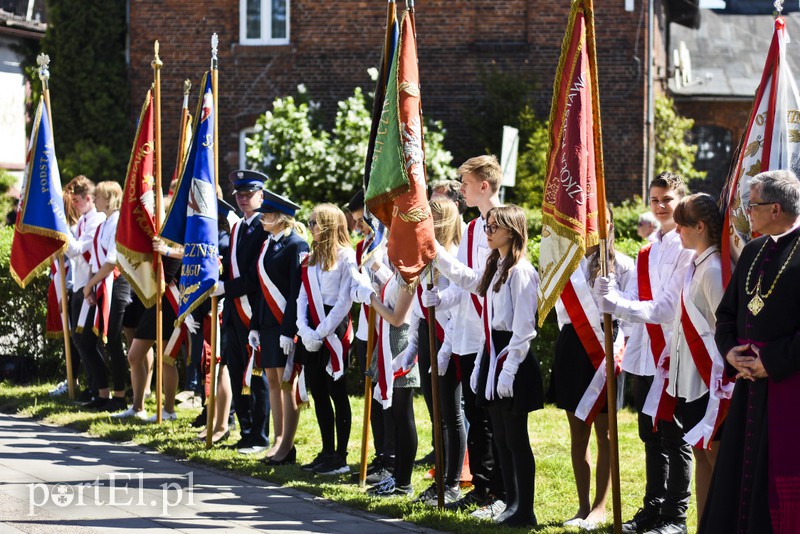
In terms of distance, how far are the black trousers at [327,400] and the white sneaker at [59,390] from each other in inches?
187

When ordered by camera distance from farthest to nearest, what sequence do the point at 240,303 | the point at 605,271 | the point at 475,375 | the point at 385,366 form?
the point at 240,303, the point at 385,366, the point at 475,375, the point at 605,271

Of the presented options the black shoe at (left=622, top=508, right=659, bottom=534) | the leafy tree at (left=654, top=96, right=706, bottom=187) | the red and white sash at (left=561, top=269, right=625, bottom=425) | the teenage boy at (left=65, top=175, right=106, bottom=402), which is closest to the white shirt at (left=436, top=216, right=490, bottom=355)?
the red and white sash at (left=561, top=269, right=625, bottom=425)

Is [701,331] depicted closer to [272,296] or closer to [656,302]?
[656,302]

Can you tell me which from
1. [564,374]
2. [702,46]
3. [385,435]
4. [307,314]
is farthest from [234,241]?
[702,46]

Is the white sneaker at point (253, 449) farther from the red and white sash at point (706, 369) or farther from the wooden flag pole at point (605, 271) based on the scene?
the red and white sash at point (706, 369)

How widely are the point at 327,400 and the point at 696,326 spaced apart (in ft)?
11.7

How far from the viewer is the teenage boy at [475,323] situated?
311 inches

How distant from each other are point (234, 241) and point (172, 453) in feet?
5.83

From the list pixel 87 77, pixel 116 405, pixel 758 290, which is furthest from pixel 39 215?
pixel 87 77

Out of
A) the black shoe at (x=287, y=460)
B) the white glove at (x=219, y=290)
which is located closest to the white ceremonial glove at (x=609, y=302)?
the black shoe at (x=287, y=460)

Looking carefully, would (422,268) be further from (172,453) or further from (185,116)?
(185,116)

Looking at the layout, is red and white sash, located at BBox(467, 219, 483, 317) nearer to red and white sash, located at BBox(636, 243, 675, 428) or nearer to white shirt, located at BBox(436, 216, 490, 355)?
white shirt, located at BBox(436, 216, 490, 355)

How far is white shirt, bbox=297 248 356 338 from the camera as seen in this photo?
29.8ft

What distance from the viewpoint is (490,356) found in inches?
295
